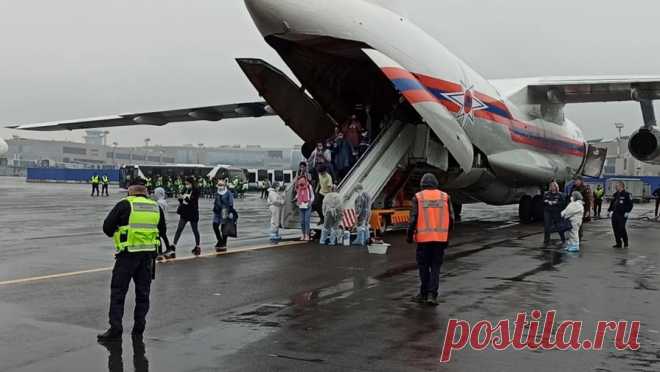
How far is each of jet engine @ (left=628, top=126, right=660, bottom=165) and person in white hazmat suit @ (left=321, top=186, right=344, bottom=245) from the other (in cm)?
1141

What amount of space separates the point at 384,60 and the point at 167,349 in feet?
28.2

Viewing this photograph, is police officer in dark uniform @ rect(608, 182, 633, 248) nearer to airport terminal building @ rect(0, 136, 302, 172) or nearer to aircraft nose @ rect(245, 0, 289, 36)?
aircraft nose @ rect(245, 0, 289, 36)

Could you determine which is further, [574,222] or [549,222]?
[549,222]

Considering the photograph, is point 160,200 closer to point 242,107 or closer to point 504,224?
point 242,107

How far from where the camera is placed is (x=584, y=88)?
60.3 ft

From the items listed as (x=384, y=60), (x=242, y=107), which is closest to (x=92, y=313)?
(x=384, y=60)

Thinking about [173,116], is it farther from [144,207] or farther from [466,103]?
[144,207]

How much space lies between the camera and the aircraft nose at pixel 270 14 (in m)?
12.0

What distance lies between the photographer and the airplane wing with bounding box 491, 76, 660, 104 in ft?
58.1

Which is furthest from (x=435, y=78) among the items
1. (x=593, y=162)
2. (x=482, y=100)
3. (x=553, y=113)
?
(x=593, y=162)

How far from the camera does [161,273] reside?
9648 millimetres

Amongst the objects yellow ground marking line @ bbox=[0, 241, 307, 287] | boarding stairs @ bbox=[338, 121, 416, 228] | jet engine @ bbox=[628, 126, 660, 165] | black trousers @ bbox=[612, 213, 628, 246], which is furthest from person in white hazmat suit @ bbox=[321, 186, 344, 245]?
jet engine @ bbox=[628, 126, 660, 165]

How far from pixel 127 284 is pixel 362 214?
7876 millimetres

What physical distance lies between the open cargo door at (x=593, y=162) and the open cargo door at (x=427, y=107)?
1185 centimetres
